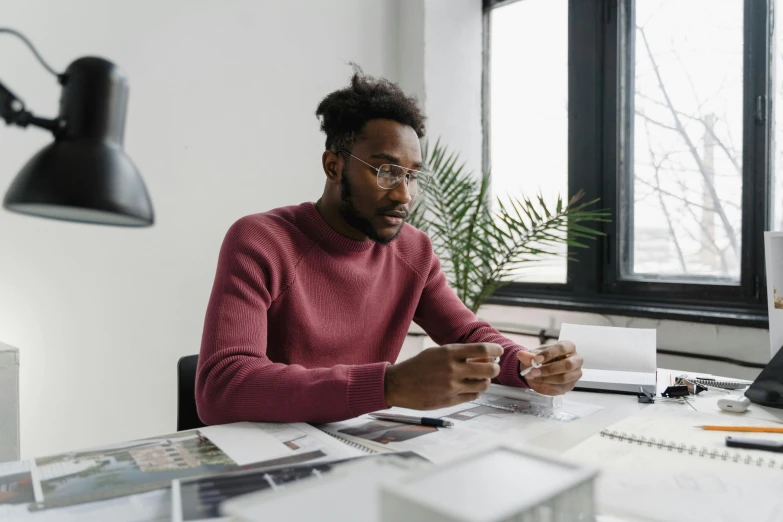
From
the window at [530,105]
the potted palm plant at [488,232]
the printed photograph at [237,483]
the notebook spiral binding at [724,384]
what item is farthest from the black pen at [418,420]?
the window at [530,105]

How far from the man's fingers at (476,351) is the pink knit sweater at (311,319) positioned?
0.13m

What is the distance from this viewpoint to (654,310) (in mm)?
2131

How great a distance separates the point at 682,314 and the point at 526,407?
118 cm

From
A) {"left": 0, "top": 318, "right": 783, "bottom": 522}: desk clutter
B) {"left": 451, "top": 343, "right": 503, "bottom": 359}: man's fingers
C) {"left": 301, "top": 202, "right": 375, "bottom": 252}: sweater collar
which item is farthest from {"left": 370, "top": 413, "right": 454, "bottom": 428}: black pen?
{"left": 301, "top": 202, "right": 375, "bottom": 252}: sweater collar

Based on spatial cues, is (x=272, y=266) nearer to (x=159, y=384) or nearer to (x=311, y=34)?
(x=159, y=384)

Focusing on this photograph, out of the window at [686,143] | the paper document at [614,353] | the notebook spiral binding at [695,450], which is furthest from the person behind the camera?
the window at [686,143]

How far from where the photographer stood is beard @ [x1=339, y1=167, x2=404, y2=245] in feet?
4.85

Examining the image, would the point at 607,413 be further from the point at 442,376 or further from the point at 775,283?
the point at 775,283

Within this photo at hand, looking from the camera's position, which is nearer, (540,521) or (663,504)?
(540,521)

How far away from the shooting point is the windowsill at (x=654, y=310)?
75.9 inches

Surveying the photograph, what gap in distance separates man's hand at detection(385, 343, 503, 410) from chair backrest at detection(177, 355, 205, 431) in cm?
56

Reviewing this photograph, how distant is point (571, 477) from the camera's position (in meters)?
0.45

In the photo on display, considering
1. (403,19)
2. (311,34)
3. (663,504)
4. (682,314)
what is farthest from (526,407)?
(403,19)

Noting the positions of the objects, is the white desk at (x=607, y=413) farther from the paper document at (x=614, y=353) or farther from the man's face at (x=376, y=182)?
the man's face at (x=376, y=182)
